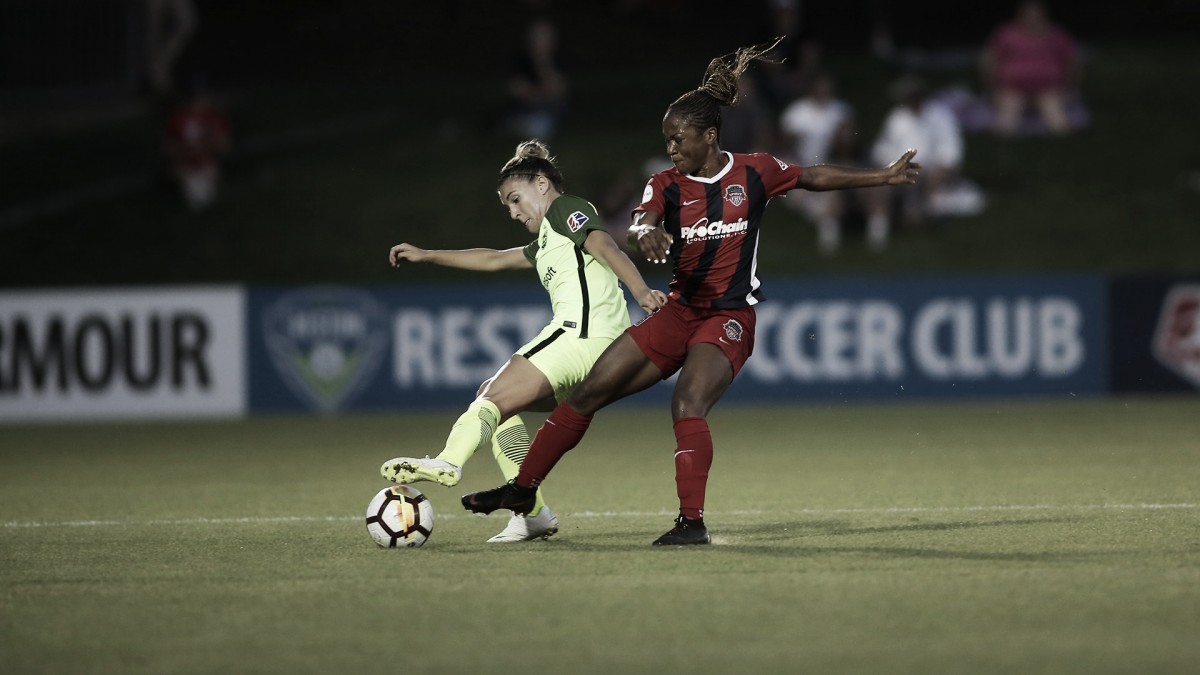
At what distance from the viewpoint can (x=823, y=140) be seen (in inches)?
756

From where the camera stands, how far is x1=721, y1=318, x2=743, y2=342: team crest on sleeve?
767 cm

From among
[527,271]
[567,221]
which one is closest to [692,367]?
[567,221]

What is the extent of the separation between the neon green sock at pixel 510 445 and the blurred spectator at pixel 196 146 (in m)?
13.5

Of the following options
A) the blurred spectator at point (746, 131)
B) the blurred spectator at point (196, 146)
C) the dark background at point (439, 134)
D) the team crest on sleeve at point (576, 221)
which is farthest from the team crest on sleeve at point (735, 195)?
the blurred spectator at point (196, 146)

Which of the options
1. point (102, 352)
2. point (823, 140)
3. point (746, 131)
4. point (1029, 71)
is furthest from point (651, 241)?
point (1029, 71)

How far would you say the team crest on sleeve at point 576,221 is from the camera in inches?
303

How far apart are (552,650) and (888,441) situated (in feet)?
26.2

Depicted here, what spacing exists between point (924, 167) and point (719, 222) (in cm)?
1148

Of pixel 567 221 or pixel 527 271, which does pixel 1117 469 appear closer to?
pixel 567 221

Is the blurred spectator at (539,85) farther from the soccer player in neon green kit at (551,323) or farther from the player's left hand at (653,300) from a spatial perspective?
the player's left hand at (653,300)

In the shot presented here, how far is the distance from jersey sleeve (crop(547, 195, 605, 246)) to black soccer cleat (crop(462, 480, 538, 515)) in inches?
44.2

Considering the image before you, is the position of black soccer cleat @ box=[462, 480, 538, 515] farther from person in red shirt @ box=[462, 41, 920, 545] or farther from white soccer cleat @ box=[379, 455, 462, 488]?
white soccer cleat @ box=[379, 455, 462, 488]

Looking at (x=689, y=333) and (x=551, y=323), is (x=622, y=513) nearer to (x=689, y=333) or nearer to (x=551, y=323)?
(x=551, y=323)

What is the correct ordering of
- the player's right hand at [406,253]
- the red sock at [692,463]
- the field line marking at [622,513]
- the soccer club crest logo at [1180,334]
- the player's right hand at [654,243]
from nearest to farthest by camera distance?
the player's right hand at [654,243]
the red sock at [692,463]
the player's right hand at [406,253]
the field line marking at [622,513]
the soccer club crest logo at [1180,334]
